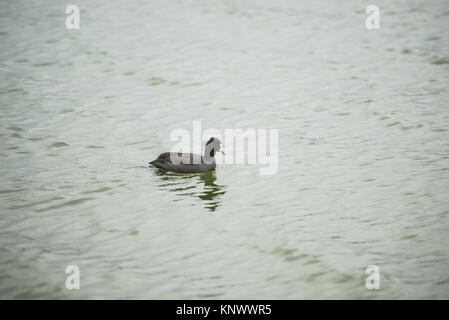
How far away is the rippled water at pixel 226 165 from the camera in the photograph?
10086 mm

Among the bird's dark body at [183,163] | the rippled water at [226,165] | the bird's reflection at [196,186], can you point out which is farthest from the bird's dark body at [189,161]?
the rippled water at [226,165]

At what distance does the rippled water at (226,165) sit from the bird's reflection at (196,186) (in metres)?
0.07

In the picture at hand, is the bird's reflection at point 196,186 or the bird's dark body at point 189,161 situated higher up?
the bird's dark body at point 189,161

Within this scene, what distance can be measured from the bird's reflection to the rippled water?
0.07 m

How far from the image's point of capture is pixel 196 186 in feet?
44.8

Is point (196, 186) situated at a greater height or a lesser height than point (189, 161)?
lesser

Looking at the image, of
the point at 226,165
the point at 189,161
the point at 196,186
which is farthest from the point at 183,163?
the point at 226,165

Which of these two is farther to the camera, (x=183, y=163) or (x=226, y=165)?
(x=226, y=165)

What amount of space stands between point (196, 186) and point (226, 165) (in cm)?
156

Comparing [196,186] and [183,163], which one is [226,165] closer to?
[183,163]

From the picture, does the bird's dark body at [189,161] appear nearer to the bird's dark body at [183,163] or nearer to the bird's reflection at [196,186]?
the bird's dark body at [183,163]

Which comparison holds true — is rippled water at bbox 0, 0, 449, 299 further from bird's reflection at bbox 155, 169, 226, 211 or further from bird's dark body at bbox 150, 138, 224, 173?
bird's dark body at bbox 150, 138, 224, 173

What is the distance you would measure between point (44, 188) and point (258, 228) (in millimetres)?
5039

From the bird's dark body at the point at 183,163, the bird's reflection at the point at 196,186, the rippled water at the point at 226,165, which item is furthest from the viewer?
the bird's dark body at the point at 183,163
